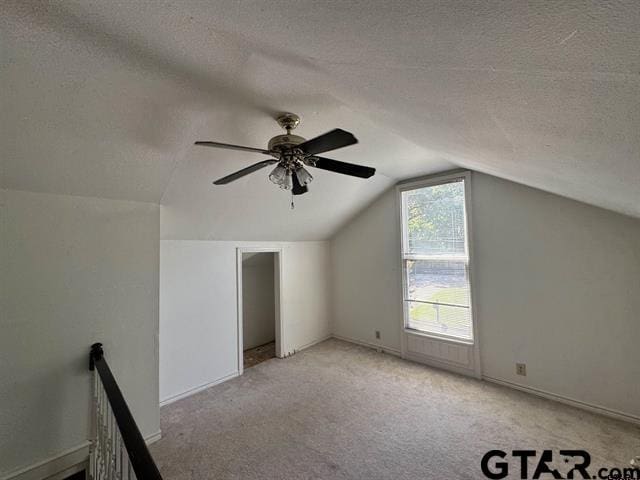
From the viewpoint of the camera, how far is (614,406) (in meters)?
2.36

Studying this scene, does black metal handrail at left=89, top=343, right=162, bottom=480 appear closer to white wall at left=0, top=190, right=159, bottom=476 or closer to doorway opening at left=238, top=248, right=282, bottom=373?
white wall at left=0, top=190, right=159, bottom=476

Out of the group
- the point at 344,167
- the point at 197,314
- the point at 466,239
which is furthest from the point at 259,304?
the point at 344,167

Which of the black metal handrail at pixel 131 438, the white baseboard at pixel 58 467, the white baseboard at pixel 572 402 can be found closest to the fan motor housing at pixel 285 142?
the black metal handrail at pixel 131 438

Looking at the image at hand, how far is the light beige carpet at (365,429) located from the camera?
191 centimetres

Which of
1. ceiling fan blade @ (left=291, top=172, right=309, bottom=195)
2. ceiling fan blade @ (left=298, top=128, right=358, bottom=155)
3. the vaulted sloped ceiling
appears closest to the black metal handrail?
the vaulted sloped ceiling

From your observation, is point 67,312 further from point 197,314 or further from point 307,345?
point 307,345

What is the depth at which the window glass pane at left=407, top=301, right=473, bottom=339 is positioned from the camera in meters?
3.26

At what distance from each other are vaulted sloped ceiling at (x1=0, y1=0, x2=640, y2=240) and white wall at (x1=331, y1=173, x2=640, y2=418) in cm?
128

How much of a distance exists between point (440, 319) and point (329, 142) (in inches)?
116

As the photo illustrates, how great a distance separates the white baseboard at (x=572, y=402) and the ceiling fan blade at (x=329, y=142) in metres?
3.15

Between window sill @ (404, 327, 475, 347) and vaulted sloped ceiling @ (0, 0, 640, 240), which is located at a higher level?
vaulted sloped ceiling @ (0, 0, 640, 240)

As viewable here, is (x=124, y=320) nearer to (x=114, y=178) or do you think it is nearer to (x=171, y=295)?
(x=171, y=295)

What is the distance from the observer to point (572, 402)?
255 cm

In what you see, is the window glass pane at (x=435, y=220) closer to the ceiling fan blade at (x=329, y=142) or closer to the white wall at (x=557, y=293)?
the white wall at (x=557, y=293)
